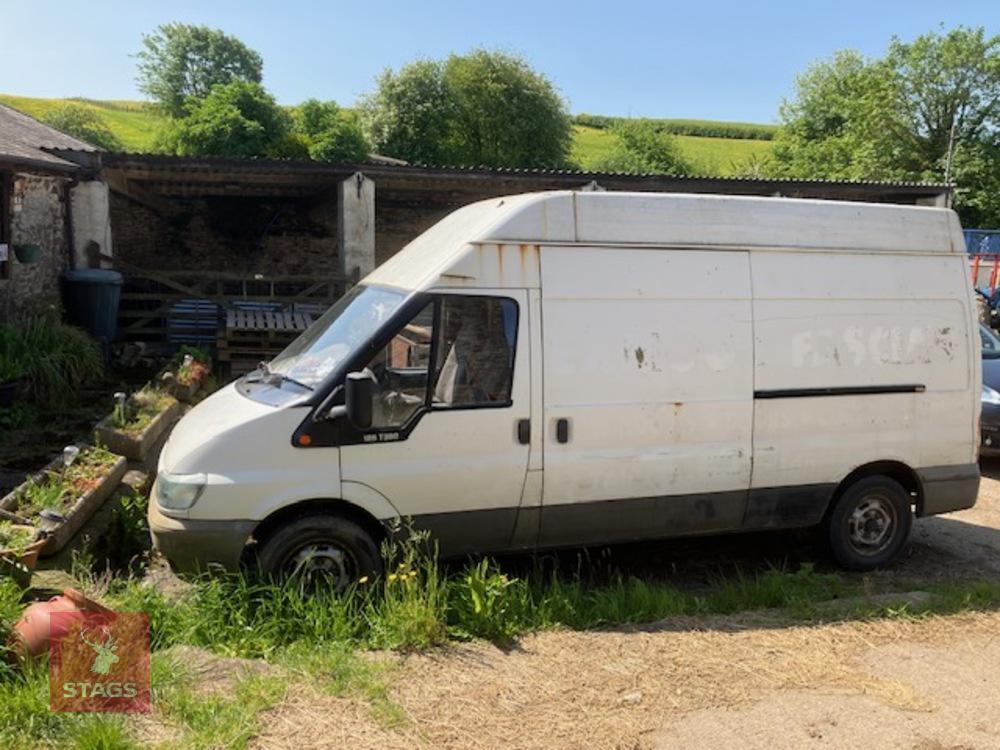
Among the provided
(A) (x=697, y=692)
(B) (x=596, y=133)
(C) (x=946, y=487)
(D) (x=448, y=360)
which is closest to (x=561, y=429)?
(D) (x=448, y=360)

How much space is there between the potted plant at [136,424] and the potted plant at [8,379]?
4.77ft

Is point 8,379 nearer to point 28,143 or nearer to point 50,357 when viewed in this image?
point 50,357

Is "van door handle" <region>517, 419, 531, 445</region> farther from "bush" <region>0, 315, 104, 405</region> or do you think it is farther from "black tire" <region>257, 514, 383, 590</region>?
"bush" <region>0, 315, 104, 405</region>

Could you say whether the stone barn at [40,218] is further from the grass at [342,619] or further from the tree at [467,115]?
the tree at [467,115]

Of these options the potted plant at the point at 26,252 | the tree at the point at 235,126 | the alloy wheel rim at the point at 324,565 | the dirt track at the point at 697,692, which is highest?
the tree at the point at 235,126

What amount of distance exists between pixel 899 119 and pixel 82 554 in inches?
1672

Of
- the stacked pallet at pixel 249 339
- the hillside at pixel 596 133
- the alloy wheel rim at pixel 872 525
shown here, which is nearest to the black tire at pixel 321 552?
the alloy wheel rim at pixel 872 525

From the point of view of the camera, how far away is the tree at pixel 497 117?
4384cm

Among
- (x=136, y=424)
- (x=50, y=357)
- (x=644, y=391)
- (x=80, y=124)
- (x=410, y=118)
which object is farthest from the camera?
(x=80, y=124)

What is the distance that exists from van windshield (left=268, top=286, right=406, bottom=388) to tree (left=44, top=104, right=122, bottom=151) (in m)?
43.3

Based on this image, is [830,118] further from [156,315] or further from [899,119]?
[156,315]

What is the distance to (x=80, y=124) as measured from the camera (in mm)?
45656

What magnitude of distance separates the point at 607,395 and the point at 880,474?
2.25m

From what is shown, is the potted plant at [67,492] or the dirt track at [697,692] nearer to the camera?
the dirt track at [697,692]
